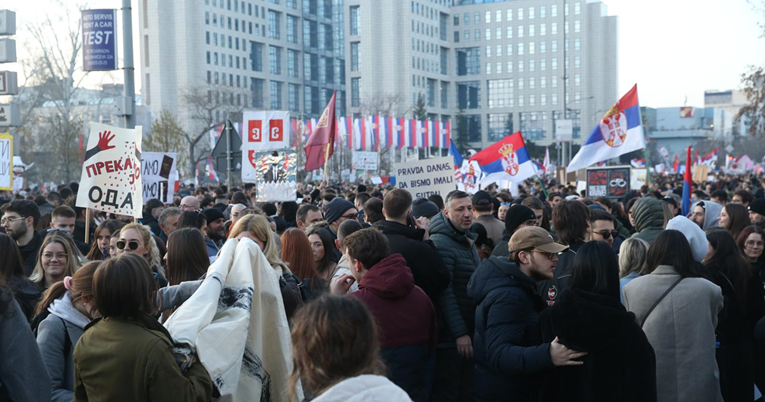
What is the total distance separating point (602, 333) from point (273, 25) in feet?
387

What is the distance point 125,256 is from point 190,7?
10284cm

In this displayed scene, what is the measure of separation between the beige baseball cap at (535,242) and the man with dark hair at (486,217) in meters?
3.83

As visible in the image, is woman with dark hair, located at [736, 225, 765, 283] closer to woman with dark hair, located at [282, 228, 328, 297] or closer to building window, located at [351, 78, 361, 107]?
woman with dark hair, located at [282, 228, 328, 297]

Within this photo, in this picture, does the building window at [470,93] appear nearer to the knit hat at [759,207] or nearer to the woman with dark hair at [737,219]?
the knit hat at [759,207]

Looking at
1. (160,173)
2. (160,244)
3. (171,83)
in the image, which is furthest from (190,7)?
(160,244)

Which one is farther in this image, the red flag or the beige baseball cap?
the red flag

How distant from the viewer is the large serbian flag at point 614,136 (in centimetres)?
1476

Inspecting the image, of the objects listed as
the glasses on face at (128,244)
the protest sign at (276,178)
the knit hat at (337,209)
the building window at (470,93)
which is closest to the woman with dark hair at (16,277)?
the glasses on face at (128,244)

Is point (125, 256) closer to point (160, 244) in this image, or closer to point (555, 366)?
point (555, 366)

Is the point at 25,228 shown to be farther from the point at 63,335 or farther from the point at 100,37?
the point at 100,37

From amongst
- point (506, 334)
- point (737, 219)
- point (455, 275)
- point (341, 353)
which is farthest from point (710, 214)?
point (341, 353)

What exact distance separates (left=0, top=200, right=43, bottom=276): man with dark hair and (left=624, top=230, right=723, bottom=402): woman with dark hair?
5333 mm

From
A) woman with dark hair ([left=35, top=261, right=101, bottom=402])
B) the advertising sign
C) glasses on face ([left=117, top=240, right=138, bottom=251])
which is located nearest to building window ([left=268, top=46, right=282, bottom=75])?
the advertising sign

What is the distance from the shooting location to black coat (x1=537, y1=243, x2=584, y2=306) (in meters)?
5.37
